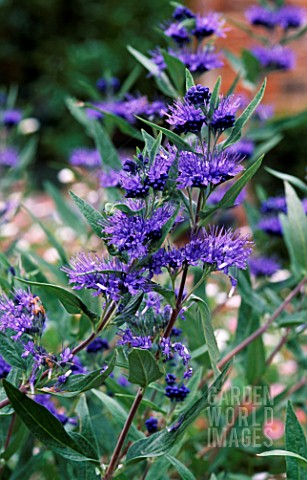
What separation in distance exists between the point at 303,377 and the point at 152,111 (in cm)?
83

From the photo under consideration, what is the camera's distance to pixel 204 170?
3.12 feet

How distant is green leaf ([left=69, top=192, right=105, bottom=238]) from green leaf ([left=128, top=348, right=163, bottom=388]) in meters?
0.17

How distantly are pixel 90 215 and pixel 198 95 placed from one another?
0.22 meters

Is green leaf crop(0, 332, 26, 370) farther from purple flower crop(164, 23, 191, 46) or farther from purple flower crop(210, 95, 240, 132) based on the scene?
purple flower crop(164, 23, 191, 46)

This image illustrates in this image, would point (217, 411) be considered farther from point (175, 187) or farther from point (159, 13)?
point (159, 13)

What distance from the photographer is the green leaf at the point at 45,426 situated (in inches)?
38.1

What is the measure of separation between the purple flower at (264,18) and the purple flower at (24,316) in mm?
1364

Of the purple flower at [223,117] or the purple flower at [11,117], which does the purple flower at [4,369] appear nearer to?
the purple flower at [223,117]

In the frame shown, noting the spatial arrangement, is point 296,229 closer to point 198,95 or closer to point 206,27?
point 206,27

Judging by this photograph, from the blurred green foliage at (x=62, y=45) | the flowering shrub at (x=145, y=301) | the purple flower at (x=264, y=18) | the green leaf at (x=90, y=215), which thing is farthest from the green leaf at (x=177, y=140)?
the blurred green foliage at (x=62, y=45)

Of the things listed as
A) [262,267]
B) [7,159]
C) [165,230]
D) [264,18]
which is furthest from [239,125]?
[7,159]

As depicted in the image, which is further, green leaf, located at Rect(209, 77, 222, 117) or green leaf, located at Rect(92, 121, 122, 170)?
green leaf, located at Rect(92, 121, 122, 170)

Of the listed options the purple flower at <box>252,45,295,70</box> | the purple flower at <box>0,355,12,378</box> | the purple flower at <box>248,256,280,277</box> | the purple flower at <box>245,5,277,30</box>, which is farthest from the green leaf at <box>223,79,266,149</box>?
the purple flower at <box>245,5,277,30</box>

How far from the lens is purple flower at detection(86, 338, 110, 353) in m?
1.40
